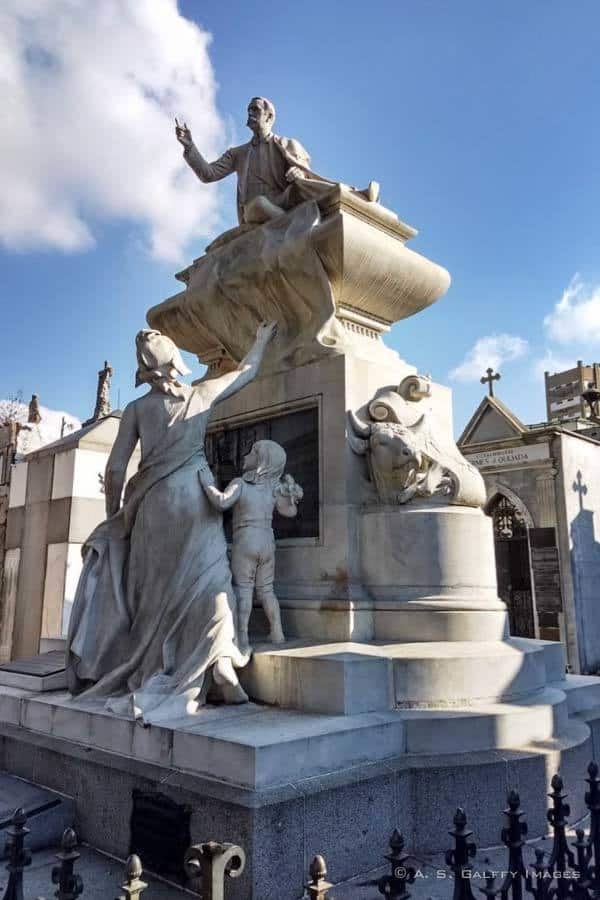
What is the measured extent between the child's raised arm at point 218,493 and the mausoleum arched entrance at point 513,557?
50.2ft

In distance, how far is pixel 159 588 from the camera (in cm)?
477

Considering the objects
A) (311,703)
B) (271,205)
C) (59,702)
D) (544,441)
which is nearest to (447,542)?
(311,703)

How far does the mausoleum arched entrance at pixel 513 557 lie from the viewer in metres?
19.1

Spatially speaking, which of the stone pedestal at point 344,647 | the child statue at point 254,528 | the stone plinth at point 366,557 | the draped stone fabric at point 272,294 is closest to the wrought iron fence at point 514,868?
the stone pedestal at point 344,647

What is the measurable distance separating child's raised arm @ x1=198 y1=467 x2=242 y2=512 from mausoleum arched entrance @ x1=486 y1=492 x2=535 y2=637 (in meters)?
15.3

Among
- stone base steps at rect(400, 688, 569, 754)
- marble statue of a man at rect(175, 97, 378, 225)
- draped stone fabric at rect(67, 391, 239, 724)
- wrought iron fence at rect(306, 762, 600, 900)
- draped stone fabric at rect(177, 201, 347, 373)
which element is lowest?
wrought iron fence at rect(306, 762, 600, 900)

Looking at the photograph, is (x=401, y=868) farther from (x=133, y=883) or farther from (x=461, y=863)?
(x=133, y=883)

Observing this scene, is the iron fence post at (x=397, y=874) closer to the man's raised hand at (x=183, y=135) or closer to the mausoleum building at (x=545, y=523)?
the man's raised hand at (x=183, y=135)

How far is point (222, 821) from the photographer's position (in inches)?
130

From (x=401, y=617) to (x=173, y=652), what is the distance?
1.61m

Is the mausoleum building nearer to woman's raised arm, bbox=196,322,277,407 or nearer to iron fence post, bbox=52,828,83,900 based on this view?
woman's raised arm, bbox=196,322,277,407

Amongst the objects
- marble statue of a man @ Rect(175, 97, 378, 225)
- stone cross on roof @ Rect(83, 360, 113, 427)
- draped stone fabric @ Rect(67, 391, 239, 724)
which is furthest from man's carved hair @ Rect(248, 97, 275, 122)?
stone cross on roof @ Rect(83, 360, 113, 427)

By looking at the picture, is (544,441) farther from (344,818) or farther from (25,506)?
(344,818)

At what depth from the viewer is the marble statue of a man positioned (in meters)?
6.59
